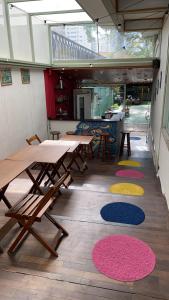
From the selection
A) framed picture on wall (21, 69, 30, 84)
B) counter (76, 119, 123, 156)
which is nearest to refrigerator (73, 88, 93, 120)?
counter (76, 119, 123, 156)

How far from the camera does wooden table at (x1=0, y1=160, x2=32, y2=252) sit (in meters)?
2.52

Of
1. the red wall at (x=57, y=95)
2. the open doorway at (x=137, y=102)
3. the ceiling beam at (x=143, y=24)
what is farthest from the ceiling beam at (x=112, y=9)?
the open doorway at (x=137, y=102)

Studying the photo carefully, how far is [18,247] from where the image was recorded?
2.54m

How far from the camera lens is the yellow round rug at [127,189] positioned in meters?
3.75

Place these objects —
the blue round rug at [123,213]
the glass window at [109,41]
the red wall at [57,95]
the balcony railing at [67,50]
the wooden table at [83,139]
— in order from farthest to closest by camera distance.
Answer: the red wall at [57,95], the balcony railing at [67,50], the glass window at [109,41], the wooden table at [83,139], the blue round rug at [123,213]

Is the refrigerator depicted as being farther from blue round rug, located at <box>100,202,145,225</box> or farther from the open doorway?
blue round rug, located at <box>100,202,145,225</box>

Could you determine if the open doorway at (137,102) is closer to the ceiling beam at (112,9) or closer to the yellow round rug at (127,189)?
the ceiling beam at (112,9)

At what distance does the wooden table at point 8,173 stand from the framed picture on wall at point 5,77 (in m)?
2.05

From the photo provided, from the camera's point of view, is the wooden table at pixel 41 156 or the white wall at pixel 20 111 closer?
the wooden table at pixel 41 156

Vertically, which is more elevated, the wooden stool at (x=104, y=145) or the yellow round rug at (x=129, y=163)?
the wooden stool at (x=104, y=145)

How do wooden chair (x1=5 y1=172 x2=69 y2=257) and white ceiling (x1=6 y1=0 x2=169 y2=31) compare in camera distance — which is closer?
wooden chair (x1=5 y1=172 x2=69 y2=257)

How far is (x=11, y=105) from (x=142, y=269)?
3.92 metres

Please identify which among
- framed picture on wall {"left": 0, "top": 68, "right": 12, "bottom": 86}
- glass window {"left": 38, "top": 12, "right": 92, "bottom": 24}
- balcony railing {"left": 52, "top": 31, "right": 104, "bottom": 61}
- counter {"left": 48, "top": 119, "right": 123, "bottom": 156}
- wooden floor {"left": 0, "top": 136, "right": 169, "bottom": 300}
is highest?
glass window {"left": 38, "top": 12, "right": 92, "bottom": 24}

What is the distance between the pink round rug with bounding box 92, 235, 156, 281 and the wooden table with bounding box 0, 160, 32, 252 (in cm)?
111
